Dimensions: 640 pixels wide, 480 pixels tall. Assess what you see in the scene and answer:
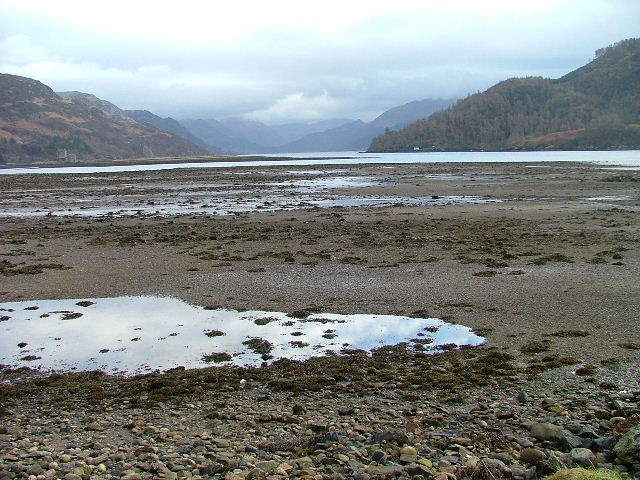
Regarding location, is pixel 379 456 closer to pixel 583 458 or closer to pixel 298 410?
pixel 298 410

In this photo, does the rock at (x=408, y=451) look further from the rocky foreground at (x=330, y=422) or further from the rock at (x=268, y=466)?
the rock at (x=268, y=466)

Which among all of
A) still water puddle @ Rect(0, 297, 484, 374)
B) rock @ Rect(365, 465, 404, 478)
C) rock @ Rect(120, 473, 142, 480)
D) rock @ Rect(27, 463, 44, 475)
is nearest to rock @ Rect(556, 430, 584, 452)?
rock @ Rect(365, 465, 404, 478)

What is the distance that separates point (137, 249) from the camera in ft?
72.6

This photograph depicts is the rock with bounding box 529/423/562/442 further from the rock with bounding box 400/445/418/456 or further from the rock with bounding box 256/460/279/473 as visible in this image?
the rock with bounding box 256/460/279/473

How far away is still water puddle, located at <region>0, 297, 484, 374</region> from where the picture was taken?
10.3 meters

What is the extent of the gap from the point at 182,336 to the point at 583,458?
26.1 feet

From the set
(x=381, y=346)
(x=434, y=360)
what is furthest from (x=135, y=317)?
(x=434, y=360)

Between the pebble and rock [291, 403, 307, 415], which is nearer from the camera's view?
the pebble

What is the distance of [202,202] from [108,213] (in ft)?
27.4

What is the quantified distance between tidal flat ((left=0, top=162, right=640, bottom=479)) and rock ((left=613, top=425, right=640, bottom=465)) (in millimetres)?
49

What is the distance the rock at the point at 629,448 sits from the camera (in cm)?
581

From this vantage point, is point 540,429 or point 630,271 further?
point 630,271

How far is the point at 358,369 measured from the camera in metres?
9.41

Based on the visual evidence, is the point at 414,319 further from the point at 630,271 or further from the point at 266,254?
the point at 266,254
